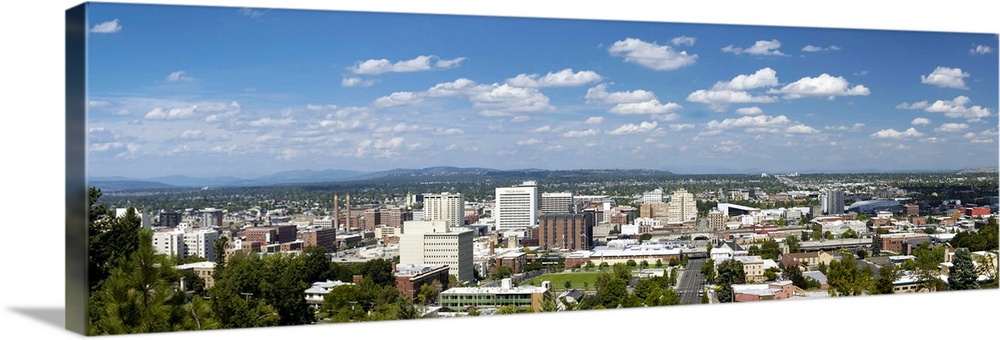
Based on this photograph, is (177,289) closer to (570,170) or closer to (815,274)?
(570,170)

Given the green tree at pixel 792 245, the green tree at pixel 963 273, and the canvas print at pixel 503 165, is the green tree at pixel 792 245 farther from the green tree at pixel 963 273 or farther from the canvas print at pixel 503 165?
the green tree at pixel 963 273

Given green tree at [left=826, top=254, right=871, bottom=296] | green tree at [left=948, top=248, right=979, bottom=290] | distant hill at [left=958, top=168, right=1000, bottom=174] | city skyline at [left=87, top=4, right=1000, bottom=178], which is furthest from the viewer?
distant hill at [left=958, top=168, right=1000, bottom=174]

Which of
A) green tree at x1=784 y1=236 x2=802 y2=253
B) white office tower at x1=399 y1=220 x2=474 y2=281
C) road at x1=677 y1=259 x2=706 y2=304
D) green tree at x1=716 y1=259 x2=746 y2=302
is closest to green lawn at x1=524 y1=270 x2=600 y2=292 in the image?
white office tower at x1=399 y1=220 x2=474 y2=281

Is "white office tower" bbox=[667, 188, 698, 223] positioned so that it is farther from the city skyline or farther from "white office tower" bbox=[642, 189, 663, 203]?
the city skyline

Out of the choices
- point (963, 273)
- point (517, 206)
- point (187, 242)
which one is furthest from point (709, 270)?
point (187, 242)

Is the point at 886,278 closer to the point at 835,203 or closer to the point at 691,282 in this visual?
the point at 835,203

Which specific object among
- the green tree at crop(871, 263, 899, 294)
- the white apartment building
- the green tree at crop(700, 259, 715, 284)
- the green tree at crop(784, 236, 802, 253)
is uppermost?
the white apartment building
